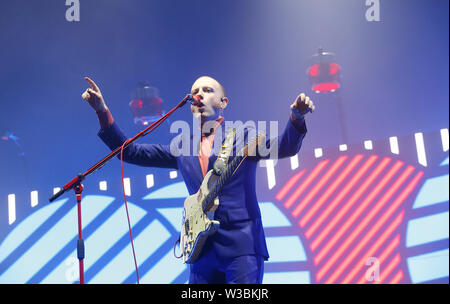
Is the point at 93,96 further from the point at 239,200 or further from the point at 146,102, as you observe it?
the point at 146,102

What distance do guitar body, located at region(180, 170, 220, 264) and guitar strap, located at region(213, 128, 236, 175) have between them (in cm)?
5

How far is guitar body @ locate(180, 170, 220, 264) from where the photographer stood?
2205mm

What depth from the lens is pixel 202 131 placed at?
2639 mm

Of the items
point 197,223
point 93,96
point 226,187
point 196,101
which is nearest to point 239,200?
point 226,187

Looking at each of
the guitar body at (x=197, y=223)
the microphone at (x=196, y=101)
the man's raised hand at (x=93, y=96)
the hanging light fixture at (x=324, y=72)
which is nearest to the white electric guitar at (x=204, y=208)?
the guitar body at (x=197, y=223)

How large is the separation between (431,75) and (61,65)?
4.85 m

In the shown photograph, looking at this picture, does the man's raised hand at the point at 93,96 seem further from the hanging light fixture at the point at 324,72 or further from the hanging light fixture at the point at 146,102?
the hanging light fixture at the point at 324,72

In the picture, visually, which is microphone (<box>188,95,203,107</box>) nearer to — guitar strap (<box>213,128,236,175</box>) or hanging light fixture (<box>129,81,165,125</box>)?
guitar strap (<box>213,128,236,175</box>)

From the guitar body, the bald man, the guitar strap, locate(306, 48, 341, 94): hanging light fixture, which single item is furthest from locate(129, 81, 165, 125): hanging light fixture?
the guitar body

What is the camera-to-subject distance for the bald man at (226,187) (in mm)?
2170

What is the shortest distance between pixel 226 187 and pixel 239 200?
0.09m

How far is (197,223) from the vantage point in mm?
2275

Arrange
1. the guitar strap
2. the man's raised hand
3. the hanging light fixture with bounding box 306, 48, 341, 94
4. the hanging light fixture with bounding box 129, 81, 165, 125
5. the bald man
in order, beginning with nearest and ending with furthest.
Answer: the bald man < the guitar strap < the man's raised hand < the hanging light fixture with bounding box 306, 48, 341, 94 < the hanging light fixture with bounding box 129, 81, 165, 125
